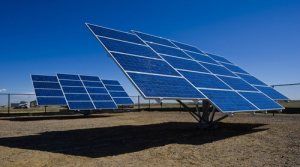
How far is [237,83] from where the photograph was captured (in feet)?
69.8

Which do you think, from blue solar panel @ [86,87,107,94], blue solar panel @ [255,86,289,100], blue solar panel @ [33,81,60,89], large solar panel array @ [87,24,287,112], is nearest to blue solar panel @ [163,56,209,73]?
large solar panel array @ [87,24,287,112]

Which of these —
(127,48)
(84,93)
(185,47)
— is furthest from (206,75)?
(84,93)

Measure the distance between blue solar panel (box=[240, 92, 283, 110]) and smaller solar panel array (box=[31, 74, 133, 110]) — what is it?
15778 mm

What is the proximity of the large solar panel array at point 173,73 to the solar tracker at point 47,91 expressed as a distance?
46.7 feet

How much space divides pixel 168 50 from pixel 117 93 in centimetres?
2059

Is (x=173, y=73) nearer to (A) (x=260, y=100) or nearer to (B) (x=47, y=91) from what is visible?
(A) (x=260, y=100)

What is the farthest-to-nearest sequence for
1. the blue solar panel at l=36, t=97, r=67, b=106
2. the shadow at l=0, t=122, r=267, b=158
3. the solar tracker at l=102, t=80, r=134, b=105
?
1. the solar tracker at l=102, t=80, r=134, b=105
2. the blue solar panel at l=36, t=97, r=67, b=106
3. the shadow at l=0, t=122, r=267, b=158

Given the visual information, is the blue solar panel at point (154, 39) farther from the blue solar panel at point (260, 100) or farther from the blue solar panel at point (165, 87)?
the blue solar panel at point (260, 100)

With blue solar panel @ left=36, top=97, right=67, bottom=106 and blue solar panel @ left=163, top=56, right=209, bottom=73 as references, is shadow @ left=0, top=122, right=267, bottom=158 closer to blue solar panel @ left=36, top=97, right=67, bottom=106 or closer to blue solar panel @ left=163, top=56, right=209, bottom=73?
blue solar panel @ left=163, top=56, right=209, bottom=73

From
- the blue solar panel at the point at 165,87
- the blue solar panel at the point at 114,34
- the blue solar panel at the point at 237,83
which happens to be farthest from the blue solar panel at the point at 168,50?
the blue solar panel at the point at 165,87

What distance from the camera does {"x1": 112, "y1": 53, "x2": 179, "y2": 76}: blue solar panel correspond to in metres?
14.4

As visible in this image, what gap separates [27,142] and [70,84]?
19.7m

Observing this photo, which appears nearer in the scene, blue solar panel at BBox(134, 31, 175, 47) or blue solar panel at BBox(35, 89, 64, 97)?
blue solar panel at BBox(134, 31, 175, 47)

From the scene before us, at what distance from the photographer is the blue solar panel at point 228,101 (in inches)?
618
